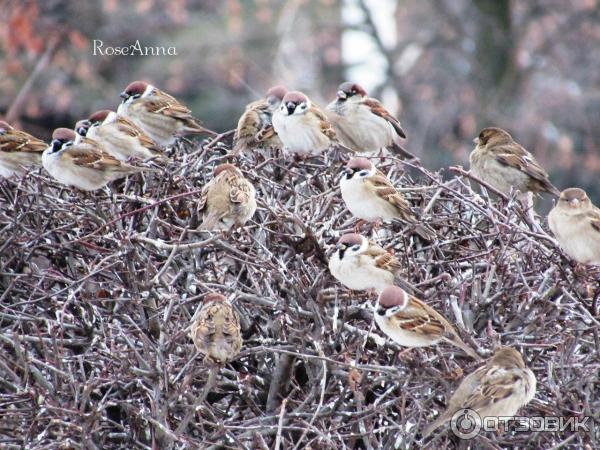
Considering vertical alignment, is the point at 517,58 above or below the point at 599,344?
below

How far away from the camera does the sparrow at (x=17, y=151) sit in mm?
6262

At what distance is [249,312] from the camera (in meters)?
4.93

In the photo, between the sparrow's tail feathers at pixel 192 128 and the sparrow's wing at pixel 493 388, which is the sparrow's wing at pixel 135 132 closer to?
the sparrow's tail feathers at pixel 192 128

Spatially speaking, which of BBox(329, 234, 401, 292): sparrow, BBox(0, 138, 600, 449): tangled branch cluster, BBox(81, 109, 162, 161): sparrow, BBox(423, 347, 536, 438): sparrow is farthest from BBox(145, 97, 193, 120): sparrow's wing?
BBox(423, 347, 536, 438): sparrow

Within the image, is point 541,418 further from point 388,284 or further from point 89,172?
point 89,172

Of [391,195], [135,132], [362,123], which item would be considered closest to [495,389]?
[391,195]

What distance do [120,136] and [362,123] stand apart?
157cm

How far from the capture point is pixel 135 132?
656cm

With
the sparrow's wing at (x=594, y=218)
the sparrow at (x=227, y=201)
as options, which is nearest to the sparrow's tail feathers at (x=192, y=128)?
the sparrow at (x=227, y=201)

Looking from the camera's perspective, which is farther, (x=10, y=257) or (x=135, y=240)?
(x=10, y=257)

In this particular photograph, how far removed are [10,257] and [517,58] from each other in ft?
40.7

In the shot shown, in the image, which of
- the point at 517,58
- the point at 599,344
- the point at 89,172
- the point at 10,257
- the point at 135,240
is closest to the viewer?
the point at 599,344

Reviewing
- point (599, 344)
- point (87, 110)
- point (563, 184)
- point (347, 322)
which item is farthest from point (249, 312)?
point (563, 184)

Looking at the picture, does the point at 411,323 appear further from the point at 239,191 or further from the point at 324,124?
the point at 324,124
